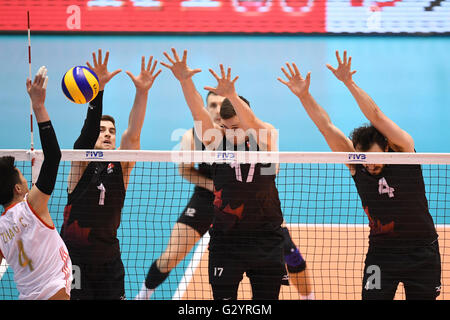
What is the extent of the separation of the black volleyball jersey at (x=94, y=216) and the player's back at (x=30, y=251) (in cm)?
93

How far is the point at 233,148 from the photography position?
4.47 metres

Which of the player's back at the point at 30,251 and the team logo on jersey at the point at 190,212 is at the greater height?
the player's back at the point at 30,251

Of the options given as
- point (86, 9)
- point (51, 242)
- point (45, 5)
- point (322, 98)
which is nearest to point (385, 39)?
point (322, 98)

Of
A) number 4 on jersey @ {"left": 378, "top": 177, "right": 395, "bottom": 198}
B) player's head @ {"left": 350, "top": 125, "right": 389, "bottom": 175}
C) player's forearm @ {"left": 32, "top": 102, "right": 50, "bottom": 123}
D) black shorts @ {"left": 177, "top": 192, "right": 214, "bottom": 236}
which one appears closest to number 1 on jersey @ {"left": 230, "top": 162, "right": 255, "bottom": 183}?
player's head @ {"left": 350, "top": 125, "right": 389, "bottom": 175}

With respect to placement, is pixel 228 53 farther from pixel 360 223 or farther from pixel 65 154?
pixel 65 154

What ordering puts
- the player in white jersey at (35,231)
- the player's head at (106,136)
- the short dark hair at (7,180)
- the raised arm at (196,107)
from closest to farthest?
the player in white jersey at (35,231), the short dark hair at (7,180), the raised arm at (196,107), the player's head at (106,136)

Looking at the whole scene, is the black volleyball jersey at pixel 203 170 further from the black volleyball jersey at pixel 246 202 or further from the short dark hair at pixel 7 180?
the short dark hair at pixel 7 180

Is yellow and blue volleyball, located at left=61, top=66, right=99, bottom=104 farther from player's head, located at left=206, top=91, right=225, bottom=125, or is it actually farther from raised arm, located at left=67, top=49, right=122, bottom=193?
player's head, located at left=206, top=91, right=225, bottom=125

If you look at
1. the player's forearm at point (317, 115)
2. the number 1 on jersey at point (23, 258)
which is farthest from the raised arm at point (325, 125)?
the number 1 on jersey at point (23, 258)

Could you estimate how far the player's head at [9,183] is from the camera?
3.30 m

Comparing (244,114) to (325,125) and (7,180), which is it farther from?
(7,180)

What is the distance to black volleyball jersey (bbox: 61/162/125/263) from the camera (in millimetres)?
4266

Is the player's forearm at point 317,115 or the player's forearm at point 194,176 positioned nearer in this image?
the player's forearm at point 317,115

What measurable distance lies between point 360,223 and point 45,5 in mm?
8456
